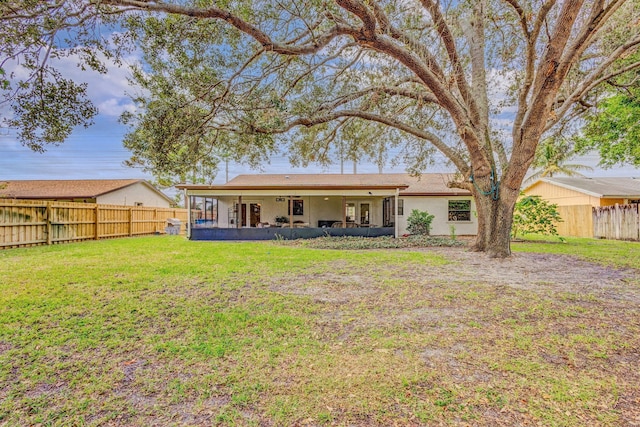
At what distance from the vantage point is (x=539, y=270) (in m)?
7.52

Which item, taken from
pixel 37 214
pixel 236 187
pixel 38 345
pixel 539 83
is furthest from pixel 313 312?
pixel 37 214

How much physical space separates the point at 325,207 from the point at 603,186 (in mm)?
17335

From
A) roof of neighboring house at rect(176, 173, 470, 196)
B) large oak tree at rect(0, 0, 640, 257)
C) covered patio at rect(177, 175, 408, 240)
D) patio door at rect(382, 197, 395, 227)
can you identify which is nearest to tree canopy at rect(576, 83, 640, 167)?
large oak tree at rect(0, 0, 640, 257)

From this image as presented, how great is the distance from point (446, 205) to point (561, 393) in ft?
55.8

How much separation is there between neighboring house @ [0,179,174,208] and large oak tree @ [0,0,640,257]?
16.5m

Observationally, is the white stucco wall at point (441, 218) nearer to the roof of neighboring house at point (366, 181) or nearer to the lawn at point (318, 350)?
the roof of neighboring house at point (366, 181)

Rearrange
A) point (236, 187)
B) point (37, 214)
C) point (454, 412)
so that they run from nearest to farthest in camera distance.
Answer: point (454, 412), point (37, 214), point (236, 187)

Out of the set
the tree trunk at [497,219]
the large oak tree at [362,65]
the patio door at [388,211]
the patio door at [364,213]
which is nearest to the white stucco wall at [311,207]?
the patio door at [364,213]

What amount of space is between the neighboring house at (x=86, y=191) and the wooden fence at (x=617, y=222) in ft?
92.9

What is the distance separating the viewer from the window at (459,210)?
1864cm

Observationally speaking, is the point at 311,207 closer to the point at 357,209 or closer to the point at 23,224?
the point at 357,209

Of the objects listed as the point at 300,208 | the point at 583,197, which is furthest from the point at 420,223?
the point at 583,197

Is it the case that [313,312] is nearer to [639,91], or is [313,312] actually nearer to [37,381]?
[37,381]

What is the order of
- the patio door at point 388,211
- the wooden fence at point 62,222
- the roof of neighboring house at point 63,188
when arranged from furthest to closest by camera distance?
the roof of neighboring house at point 63,188
the patio door at point 388,211
the wooden fence at point 62,222
